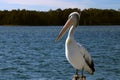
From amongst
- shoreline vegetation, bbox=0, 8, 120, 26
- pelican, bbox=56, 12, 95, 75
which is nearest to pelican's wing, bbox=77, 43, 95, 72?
pelican, bbox=56, 12, 95, 75

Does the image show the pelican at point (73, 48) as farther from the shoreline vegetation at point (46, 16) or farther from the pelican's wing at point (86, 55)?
the shoreline vegetation at point (46, 16)

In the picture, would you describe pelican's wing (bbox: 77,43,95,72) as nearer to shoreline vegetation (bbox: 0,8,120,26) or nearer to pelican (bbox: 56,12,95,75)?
pelican (bbox: 56,12,95,75)

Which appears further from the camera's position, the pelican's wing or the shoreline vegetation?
the shoreline vegetation

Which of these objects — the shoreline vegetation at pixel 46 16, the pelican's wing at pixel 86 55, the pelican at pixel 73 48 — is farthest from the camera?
the shoreline vegetation at pixel 46 16

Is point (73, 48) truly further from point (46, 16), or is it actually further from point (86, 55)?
point (46, 16)

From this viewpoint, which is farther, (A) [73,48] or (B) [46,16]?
(B) [46,16]

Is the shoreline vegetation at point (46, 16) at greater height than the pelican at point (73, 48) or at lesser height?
lesser

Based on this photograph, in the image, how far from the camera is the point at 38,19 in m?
104

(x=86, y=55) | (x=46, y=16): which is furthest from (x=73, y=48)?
(x=46, y=16)

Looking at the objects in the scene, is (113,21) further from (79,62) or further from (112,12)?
(79,62)

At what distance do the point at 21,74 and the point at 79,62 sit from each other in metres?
10.8

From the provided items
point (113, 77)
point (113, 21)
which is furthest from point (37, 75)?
point (113, 21)

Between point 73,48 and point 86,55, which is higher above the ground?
point 73,48

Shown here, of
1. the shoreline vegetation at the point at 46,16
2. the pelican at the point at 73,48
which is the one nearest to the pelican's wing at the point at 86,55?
the pelican at the point at 73,48
